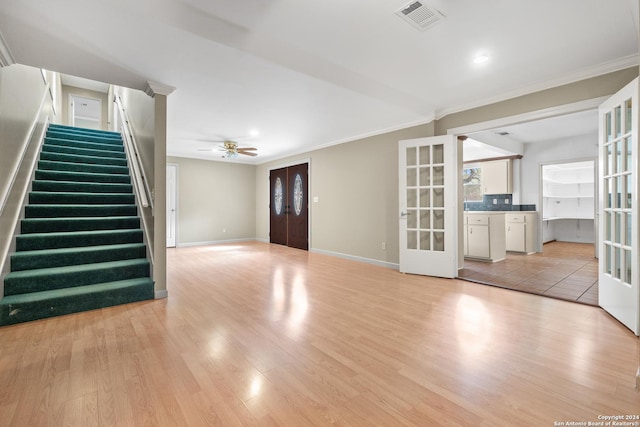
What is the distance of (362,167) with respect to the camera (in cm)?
551

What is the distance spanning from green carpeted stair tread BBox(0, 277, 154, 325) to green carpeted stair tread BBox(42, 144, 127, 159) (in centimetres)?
286

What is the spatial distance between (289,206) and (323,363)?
580 cm

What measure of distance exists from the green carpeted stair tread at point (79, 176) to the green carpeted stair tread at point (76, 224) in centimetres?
89

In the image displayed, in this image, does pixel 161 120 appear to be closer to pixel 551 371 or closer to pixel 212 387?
pixel 212 387

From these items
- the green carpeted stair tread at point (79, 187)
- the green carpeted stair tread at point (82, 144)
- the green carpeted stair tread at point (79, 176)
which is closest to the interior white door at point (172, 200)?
the green carpeted stair tread at point (82, 144)

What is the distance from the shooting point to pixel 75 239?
346cm

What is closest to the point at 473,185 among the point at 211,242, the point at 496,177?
the point at 496,177

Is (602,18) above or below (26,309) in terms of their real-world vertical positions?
above

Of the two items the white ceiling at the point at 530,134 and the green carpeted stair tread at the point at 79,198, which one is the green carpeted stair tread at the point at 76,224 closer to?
the green carpeted stair tread at the point at 79,198

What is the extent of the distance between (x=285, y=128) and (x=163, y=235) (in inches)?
107

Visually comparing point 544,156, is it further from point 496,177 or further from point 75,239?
point 75,239

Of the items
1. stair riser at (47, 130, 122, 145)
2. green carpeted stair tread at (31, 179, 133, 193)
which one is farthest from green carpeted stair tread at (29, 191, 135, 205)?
stair riser at (47, 130, 122, 145)

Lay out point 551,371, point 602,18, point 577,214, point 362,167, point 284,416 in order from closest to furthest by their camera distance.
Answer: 1. point 284,416
2. point 551,371
3. point 602,18
4. point 362,167
5. point 577,214

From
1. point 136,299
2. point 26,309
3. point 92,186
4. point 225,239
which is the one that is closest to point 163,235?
point 136,299
